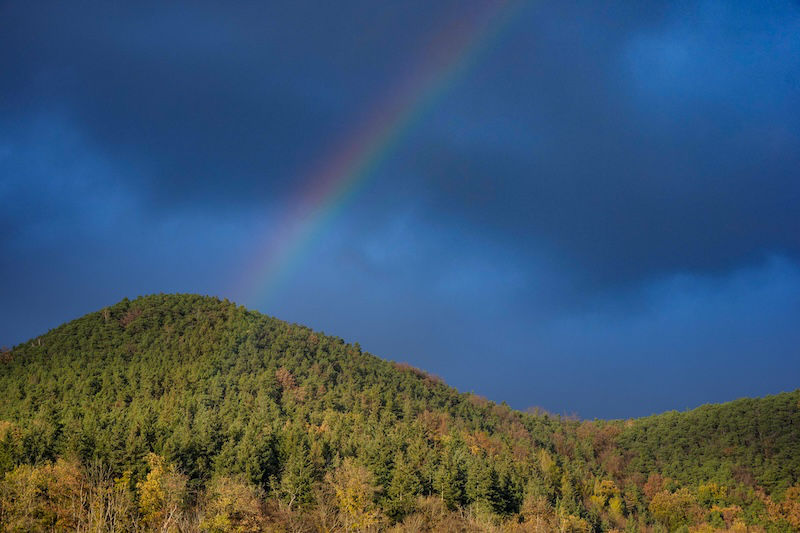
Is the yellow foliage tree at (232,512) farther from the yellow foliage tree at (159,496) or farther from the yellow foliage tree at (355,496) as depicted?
the yellow foliage tree at (355,496)

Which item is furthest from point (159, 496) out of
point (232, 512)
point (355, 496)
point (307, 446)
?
point (307, 446)

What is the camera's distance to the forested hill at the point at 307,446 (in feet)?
208

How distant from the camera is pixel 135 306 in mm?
175375

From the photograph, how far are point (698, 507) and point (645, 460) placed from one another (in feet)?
114

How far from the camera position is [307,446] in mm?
87375

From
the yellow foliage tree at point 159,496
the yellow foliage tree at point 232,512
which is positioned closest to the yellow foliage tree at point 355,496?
the yellow foliage tree at point 232,512

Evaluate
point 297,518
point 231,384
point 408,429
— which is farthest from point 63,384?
point 297,518

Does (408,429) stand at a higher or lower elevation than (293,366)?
lower

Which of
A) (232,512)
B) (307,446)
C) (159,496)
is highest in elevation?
(307,446)

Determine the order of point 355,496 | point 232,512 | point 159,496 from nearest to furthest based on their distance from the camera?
point 232,512
point 159,496
point 355,496

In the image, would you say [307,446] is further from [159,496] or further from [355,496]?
[159,496]

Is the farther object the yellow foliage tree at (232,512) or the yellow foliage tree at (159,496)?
the yellow foliage tree at (159,496)

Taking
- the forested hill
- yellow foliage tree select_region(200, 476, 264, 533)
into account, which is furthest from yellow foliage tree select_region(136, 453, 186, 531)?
yellow foliage tree select_region(200, 476, 264, 533)

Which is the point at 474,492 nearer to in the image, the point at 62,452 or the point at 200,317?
the point at 62,452
